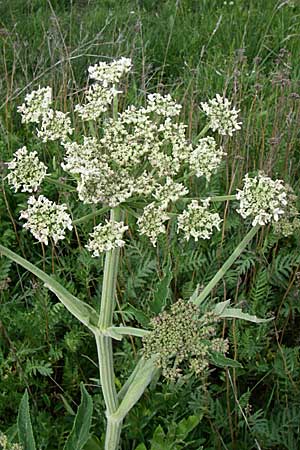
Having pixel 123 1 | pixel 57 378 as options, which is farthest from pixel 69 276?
pixel 123 1

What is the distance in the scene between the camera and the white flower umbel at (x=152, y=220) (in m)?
1.72

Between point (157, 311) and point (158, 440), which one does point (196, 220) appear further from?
point (158, 440)

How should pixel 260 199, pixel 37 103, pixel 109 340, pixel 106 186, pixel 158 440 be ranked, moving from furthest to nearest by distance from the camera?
1. pixel 158 440
2. pixel 37 103
3. pixel 109 340
4. pixel 260 199
5. pixel 106 186

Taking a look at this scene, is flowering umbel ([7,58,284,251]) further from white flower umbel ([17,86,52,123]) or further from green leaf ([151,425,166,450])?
green leaf ([151,425,166,450])

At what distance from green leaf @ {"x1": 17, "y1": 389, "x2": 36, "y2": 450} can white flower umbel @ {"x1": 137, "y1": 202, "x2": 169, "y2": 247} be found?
63 cm

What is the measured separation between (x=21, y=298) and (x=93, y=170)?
1474 mm

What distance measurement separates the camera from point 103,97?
1.95 meters

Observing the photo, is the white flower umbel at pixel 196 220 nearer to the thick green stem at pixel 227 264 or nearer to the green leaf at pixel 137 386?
the thick green stem at pixel 227 264

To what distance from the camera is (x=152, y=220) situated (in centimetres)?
173

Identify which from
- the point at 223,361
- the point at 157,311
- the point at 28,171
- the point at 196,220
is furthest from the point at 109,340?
the point at 28,171

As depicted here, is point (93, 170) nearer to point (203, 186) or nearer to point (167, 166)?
point (167, 166)

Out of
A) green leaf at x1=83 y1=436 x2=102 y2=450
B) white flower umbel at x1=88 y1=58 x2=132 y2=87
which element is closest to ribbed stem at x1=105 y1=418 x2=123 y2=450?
green leaf at x1=83 y1=436 x2=102 y2=450

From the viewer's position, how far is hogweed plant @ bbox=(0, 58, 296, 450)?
5.60 feet

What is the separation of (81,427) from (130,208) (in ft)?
2.21
